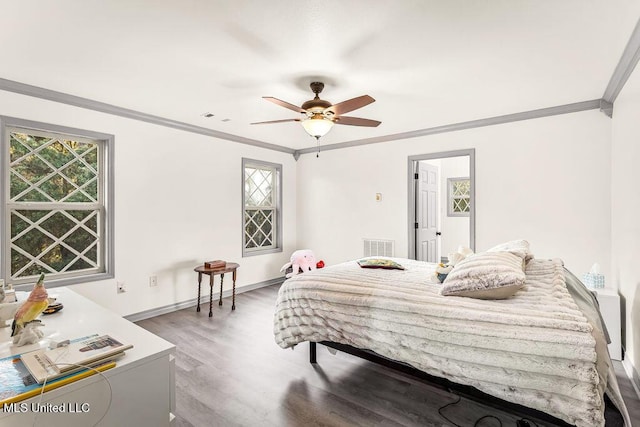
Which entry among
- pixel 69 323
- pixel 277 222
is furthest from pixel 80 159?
pixel 277 222

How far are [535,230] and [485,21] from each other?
2.69 m

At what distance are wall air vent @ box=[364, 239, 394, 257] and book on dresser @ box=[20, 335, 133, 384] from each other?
401 cm

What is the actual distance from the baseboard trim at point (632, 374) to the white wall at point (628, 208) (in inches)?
0.4

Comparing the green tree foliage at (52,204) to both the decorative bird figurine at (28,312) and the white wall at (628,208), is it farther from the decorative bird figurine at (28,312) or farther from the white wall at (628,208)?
the white wall at (628,208)

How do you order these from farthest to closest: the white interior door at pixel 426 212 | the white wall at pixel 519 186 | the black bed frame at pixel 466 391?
the white interior door at pixel 426 212 → the white wall at pixel 519 186 → the black bed frame at pixel 466 391

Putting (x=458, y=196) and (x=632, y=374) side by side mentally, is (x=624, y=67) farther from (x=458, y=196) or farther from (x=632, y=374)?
(x=458, y=196)

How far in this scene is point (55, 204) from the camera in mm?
3254

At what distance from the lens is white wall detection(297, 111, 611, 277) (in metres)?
3.40

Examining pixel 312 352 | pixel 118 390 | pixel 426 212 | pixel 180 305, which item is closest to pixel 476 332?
pixel 312 352

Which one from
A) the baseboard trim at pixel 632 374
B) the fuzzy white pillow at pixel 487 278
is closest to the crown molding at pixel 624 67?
the fuzzy white pillow at pixel 487 278

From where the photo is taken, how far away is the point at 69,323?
1.68 m

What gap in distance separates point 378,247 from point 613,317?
280 centimetres

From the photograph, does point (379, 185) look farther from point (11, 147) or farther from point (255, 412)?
point (11, 147)

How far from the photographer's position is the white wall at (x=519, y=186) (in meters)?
3.40
